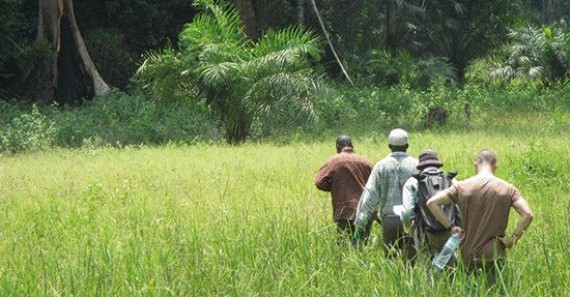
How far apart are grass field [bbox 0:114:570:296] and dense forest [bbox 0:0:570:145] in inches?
141

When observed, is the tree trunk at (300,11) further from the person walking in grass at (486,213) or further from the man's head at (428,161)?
the person walking in grass at (486,213)

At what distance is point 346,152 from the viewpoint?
768cm

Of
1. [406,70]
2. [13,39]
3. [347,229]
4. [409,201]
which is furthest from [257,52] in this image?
[409,201]

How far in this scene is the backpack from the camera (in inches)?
231

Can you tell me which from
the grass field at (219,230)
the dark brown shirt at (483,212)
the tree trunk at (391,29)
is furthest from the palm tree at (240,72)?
the tree trunk at (391,29)

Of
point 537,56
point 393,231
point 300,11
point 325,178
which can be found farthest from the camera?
point 537,56

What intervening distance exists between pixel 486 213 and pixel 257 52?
1381 cm

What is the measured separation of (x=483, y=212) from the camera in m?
5.46

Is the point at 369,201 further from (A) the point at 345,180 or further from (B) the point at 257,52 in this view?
(B) the point at 257,52

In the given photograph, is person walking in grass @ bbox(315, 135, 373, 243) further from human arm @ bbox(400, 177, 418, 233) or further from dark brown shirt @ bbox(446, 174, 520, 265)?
dark brown shirt @ bbox(446, 174, 520, 265)

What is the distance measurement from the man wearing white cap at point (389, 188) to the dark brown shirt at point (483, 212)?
123 centimetres

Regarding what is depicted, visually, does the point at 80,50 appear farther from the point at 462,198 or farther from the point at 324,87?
the point at 462,198

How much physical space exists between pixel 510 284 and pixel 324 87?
13246 mm

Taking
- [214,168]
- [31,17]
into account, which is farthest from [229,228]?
[31,17]
